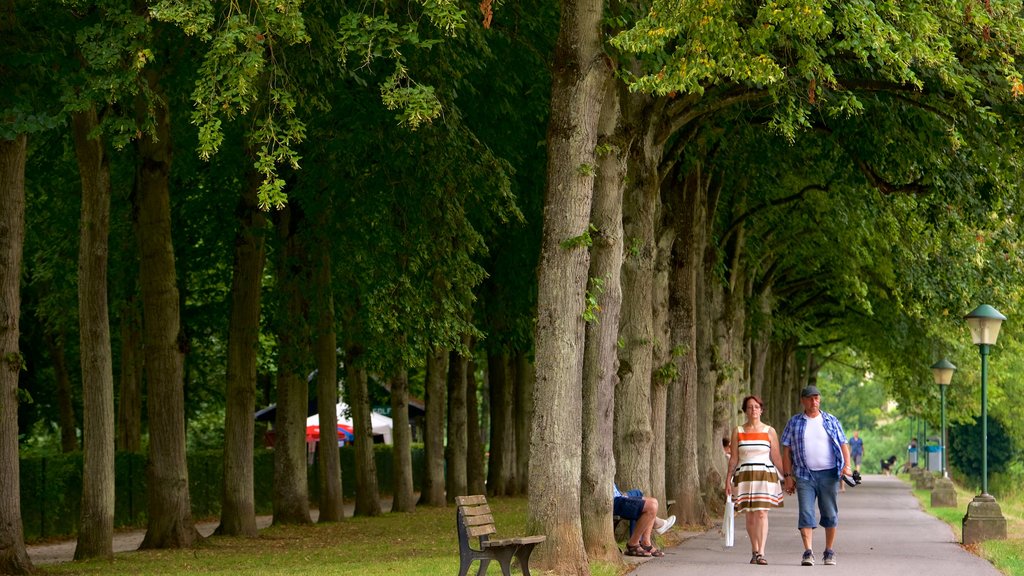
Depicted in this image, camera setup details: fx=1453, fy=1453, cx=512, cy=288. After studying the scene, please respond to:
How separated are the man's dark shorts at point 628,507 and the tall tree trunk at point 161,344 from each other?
6276 millimetres

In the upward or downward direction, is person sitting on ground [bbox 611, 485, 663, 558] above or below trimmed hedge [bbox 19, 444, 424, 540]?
above

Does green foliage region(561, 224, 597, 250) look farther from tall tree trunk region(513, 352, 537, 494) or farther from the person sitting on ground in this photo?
tall tree trunk region(513, 352, 537, 494)

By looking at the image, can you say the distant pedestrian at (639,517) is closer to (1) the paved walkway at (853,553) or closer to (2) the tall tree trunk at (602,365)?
(1) the paved walkway at (853,553)

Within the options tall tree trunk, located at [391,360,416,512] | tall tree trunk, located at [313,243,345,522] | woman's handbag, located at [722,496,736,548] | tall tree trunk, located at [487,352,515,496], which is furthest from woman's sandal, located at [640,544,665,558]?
tall tree trunk, located at [487,352,515,496]

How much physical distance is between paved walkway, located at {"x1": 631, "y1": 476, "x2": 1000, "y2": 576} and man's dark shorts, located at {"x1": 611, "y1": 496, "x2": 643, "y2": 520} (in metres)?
0.60

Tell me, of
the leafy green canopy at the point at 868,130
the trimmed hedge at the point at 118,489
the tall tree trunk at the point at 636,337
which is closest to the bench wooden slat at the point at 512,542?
the leafy green canopy at the point at 868,130

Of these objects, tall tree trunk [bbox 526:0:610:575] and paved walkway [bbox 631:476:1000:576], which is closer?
tall tree trunk [bbox 526:0:610:575]

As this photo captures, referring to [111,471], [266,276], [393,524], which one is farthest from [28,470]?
[266,276]

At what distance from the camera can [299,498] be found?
25812 mm

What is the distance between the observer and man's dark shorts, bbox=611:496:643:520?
1650cm

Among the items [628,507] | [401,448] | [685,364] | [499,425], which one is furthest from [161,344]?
[499,425]

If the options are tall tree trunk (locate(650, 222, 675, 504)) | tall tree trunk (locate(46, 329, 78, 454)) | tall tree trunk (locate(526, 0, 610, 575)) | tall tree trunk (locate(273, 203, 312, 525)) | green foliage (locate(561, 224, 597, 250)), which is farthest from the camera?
tall tree trunk (locate(46, 329, 78, 454))

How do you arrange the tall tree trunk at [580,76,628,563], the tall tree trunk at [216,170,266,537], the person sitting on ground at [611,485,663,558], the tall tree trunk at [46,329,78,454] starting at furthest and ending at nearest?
the tall tree trunk at [46,329,78,454] → the tall tree trunk at [216,170,266,537] → the person sitting on ground at [611,485,663,558] → the tall tree trunk at [580,76,628,563]

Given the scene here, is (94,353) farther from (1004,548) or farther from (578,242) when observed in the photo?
(1004,548)
